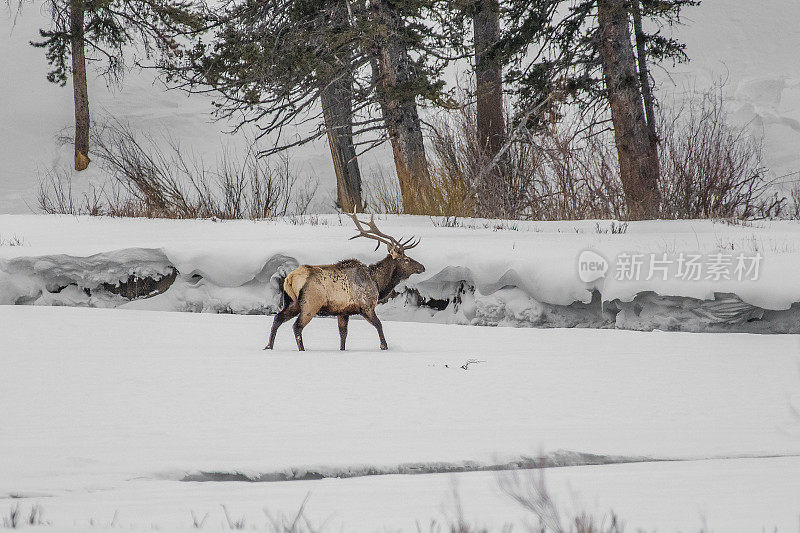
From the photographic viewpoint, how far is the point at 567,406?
314cm

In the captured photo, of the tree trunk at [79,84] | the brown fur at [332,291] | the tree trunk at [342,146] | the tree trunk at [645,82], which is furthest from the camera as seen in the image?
the tree trunk at [79,84]

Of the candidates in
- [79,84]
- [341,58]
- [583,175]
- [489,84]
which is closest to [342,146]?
[341,58]

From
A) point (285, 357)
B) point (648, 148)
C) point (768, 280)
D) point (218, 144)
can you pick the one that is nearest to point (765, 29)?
point (218, 144)

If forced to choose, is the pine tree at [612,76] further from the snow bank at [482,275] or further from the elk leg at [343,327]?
the elk leg at [343,327]

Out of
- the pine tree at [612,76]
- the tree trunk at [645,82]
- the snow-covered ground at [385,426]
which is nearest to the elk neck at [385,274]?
the snow-covered ground at [385,426]

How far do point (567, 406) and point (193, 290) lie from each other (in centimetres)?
375

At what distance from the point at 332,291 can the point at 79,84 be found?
1358cm

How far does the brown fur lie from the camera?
11.8 feet

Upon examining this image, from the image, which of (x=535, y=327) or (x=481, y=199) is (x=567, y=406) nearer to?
(x=535, y=327)

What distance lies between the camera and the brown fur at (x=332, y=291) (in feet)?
11.8

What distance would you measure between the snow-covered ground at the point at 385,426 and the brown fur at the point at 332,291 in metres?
0.24

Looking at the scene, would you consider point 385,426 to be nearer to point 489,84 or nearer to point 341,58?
point 489,84

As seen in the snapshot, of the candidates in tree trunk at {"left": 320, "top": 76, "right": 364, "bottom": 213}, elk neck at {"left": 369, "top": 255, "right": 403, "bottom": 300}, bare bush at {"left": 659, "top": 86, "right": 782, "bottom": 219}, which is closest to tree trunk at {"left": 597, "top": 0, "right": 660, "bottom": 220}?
bare bush at {"left": 659, "top": 86, "right": 782, "bottom": 219}

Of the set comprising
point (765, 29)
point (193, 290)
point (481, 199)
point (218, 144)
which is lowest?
point (193, 290)
